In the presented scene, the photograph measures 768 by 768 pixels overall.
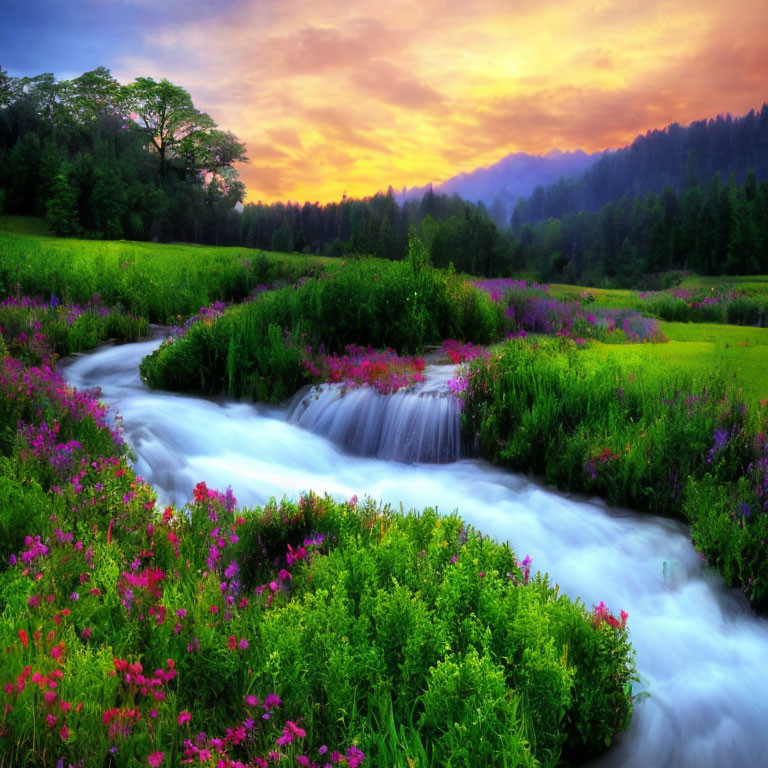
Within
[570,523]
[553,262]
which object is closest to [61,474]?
[570,523]

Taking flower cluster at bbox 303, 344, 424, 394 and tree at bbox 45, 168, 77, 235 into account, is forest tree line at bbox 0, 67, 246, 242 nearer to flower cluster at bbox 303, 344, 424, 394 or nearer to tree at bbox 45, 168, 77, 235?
tree at bbox 45, 168, 77, 235

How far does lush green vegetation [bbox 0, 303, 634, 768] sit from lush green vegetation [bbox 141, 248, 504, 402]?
572cm

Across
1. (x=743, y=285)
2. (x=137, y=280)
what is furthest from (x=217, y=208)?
(x=137, y=280)

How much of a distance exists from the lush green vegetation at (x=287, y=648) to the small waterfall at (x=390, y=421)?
3124 mm

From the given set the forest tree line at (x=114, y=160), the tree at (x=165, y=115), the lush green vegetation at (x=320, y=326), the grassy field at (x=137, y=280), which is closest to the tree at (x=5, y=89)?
the forest tree line at (x=114, y=160)

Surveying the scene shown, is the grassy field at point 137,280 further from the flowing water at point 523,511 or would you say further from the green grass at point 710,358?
the green grass at point 710,358

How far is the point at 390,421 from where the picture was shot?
826 cm

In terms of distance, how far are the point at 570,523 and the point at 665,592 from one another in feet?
3.77

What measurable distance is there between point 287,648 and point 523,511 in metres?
3.73

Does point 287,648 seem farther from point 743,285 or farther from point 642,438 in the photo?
point 743,285

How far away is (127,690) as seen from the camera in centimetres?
288

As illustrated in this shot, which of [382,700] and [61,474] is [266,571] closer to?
[382,700]

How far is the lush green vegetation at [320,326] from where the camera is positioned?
10.3 metres

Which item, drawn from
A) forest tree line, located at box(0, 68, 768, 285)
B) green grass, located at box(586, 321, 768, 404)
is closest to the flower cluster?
green grass, located at box(586, 321, 768, 404)
